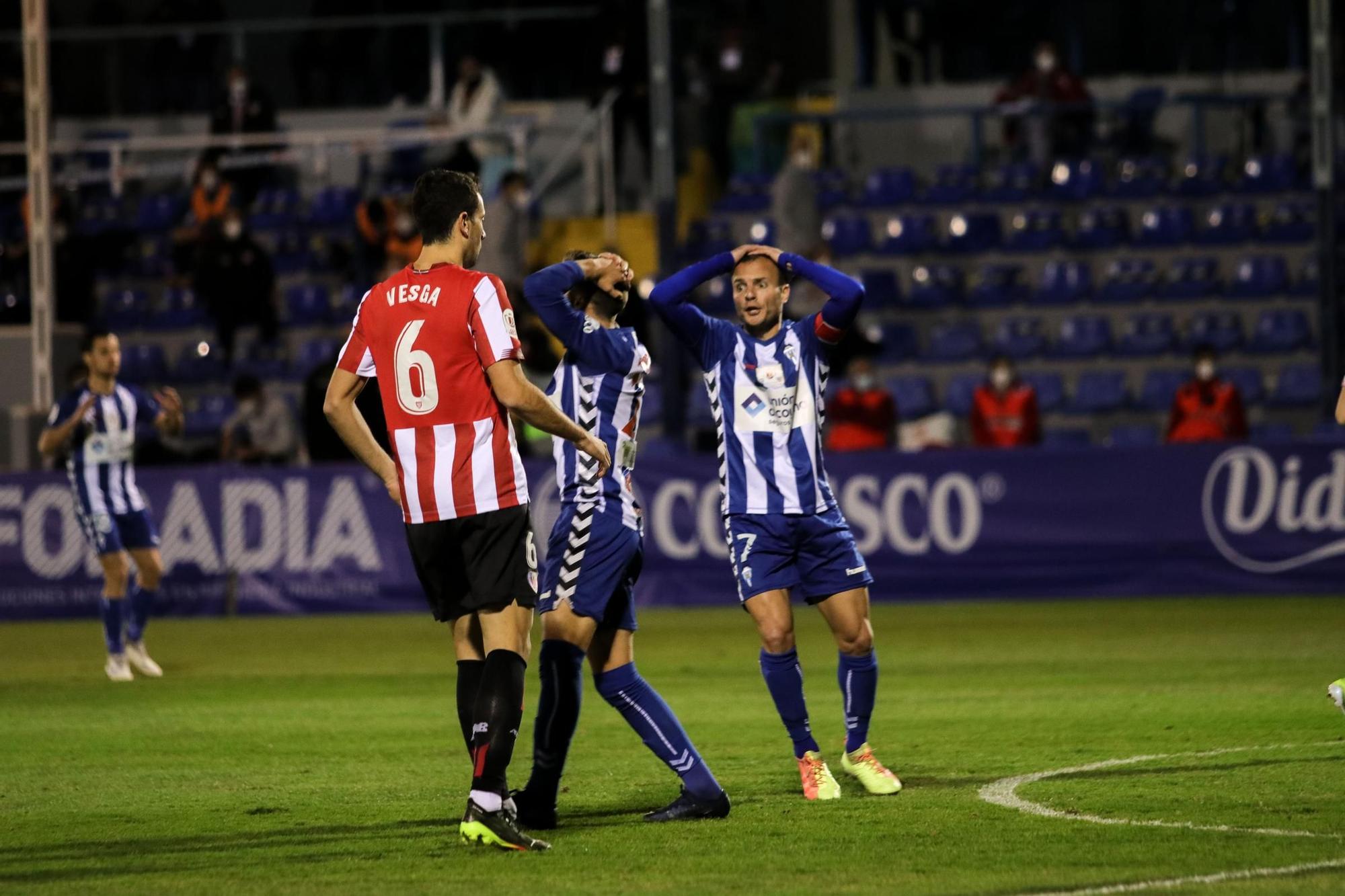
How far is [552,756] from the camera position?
7.45 m

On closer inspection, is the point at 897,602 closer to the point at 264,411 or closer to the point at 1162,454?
the point at 1162,454

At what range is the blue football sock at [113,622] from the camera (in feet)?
45.7

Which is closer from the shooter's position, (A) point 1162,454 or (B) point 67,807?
(B) point 67,807

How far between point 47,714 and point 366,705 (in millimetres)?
1897

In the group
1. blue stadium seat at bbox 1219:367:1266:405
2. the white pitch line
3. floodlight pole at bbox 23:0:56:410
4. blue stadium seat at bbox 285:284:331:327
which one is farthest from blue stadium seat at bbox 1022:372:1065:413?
the white pitch line

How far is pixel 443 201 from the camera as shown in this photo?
23.0 feet

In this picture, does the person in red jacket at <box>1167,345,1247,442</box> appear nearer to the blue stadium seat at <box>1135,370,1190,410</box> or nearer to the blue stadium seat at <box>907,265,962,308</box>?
the blue stadium seat at <box>1135,370,1190,410</box>

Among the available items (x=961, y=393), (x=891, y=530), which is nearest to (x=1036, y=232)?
(x=961, y=393)

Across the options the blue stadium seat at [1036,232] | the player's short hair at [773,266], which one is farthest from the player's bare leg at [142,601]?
the blue stadium seat at [1036,232]

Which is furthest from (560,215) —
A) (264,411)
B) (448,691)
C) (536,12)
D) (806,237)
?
(448,691)

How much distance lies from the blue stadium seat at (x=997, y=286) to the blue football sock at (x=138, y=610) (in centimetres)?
1211

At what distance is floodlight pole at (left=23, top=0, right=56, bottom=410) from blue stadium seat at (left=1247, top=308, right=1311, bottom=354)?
13260 millimetres

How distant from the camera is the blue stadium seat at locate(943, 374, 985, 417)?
21.9 meters

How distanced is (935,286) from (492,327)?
17.2 meters
